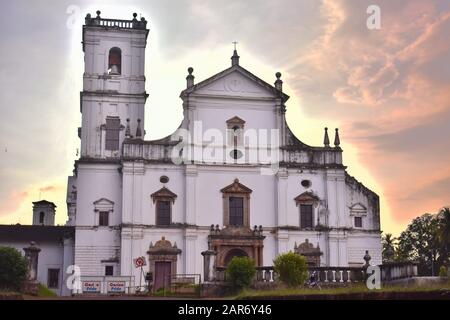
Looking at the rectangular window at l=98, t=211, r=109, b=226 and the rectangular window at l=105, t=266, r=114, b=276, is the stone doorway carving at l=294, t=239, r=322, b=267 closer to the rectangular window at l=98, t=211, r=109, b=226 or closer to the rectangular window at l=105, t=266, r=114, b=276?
the rectangular window at l=105, t=266, r=114, b=276

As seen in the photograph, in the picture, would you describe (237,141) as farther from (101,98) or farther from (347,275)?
(347,275)

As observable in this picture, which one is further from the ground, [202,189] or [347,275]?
[202,189]

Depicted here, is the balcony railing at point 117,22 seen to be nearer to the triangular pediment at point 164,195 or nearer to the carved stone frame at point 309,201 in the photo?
the triangular pediment at point 164,195

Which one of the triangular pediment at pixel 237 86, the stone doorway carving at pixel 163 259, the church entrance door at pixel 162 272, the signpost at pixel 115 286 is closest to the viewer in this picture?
the signpost at pixel 115 286

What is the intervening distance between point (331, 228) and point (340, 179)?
2.94 metres

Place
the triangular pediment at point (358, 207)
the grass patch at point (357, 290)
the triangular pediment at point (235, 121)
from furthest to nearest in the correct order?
the triangular pediment at point (358, 207), the triangular pediment at point (235, 121), the grass patch at point (357, 290)

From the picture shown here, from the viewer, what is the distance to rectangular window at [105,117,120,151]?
41.2 m

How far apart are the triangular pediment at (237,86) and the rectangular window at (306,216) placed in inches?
251

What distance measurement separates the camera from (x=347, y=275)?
2722cm

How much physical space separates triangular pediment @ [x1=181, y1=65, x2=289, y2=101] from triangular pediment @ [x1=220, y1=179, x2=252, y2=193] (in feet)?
16.9

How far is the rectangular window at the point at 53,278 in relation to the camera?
135 ft

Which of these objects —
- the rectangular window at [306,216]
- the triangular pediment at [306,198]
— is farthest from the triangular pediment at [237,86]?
the rectangular window at [306,216]
